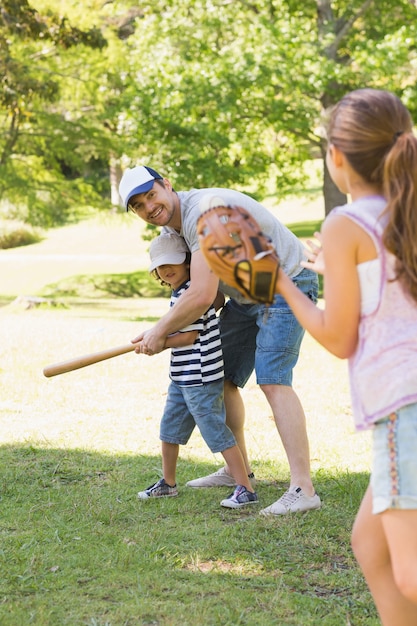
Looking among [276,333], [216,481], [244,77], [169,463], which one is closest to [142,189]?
[276,333]

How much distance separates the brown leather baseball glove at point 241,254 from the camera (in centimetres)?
239

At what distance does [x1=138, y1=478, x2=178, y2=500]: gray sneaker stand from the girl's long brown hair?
2655 mm

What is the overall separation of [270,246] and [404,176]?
0.39m

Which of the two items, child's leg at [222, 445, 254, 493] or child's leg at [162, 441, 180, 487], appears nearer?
child's leg at [222, 445, 254, 493]

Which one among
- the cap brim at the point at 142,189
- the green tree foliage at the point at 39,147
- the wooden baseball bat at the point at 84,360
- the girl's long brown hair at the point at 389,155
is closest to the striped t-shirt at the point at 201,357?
the wooden baseball bat at the point at 84,360

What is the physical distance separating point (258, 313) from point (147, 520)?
1.13 m

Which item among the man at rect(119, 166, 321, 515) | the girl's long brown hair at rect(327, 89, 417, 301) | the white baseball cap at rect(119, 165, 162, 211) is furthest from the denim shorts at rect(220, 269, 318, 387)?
the girl's long brown hair at rect(327, 89, 417, 301)

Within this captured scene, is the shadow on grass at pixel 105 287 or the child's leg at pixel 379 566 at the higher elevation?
the child's leg at pixel 379 566

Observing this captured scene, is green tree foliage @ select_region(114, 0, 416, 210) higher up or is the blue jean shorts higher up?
the blue jean shorts

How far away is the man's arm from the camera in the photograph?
4188 millimetres

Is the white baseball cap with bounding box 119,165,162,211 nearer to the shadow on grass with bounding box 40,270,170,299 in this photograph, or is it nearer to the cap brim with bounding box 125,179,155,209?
the cap brim with bounding box 125,179,155,209

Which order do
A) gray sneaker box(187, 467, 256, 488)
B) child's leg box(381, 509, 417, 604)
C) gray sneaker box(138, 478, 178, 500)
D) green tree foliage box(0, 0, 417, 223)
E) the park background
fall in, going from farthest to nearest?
1. green tree foliage box(0, 0, 417, 223)
2. gray sneaker box(187, 467, 256, 488)
3. gray sneaker box(138, 478, 178, 500)
4. the park background
5. child's leg box(381, 509, 417, 604)

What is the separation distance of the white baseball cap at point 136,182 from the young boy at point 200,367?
319 millimetres

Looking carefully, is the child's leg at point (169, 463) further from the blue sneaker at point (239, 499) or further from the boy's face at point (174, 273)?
the boy's face at point (174, 273)
